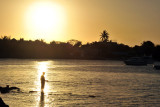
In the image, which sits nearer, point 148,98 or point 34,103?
point 34,103

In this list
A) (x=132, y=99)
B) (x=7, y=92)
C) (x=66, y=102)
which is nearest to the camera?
(x=66, y=102)

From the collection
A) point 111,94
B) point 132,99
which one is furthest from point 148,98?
point 111,94

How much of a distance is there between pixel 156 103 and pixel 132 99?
9.78ft

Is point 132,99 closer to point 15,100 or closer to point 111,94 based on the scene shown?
point 111,94

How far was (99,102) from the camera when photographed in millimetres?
33938

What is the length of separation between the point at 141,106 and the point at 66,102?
22.5 ft

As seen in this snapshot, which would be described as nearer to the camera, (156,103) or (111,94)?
(156,103)

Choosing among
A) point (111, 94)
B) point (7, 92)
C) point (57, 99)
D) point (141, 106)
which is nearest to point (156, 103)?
point (141, 106)

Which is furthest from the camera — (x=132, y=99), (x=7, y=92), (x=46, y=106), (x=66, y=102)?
(x=7, y=92)

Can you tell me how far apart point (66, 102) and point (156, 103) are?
8438 millimetres

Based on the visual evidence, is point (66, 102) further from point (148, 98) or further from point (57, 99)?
point (148, 98)

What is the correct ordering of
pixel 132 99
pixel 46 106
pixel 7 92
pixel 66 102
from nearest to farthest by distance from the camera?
pixel 46 106, pixel 66 102, pixel 132 99, pixel 7 92

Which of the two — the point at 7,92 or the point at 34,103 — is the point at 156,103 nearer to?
the point at 34,103

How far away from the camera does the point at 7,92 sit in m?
38.6
